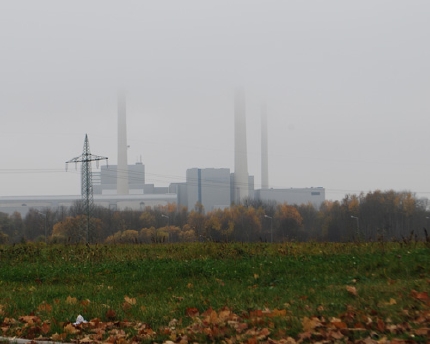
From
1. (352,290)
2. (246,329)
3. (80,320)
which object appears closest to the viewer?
(246,329)

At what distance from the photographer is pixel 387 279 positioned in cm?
999

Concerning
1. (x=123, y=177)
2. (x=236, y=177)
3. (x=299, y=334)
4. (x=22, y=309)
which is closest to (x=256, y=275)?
Result: (x=22, y=309)

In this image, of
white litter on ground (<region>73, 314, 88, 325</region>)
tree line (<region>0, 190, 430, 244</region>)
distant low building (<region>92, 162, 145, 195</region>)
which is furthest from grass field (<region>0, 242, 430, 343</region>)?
distant low building (<region>92, 162, 145, 195</region>)

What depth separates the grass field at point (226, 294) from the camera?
6.82 metres

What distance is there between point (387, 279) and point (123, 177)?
12339cm

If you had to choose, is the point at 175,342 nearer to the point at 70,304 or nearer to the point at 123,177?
the point at 70,304

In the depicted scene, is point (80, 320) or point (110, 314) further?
point (110, 314)

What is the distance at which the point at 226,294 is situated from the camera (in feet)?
31.9

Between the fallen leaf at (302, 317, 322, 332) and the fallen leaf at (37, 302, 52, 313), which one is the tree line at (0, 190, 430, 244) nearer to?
the fallen leaf at (37, 302, 52, 313)

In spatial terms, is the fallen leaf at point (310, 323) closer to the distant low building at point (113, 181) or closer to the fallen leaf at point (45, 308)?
the fallen leaf at point (45, 308)

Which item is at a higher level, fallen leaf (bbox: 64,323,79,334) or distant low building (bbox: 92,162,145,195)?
distant low building (bbox: 92,162,145,195)

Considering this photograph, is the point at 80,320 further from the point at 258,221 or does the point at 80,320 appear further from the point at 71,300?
the point at 258,221

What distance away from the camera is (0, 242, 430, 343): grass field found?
22.4ft

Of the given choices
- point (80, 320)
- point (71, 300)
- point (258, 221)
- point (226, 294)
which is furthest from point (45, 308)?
point (258, 221)
